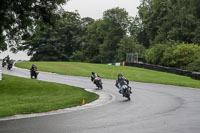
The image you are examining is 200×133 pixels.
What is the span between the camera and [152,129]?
34.2ft

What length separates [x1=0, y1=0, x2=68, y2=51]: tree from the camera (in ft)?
68.6

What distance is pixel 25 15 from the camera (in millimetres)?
21797

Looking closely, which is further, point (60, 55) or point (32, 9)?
point (60, 55)

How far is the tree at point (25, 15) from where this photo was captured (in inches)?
823

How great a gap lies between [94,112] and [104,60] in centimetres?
8159

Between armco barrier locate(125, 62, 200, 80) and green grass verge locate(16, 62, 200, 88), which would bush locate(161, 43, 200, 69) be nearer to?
armco barrier locate(125, 62, 200, 80)

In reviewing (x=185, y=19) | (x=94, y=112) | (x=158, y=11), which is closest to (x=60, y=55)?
(x=158, y=11)

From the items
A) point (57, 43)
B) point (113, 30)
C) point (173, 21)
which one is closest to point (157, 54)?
point (173, 21)

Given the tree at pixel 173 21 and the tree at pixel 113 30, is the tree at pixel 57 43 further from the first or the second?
the tree at pixel 173 21

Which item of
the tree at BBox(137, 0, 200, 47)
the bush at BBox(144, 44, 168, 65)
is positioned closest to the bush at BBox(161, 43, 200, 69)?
the bush at BBox(144, 44, 168, 65)

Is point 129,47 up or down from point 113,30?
down

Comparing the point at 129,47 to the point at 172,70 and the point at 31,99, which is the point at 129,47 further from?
the point at 31,99

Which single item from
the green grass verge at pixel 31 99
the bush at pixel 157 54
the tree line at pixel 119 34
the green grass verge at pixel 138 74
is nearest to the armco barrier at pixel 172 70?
the green grass verge at pixel 138 74

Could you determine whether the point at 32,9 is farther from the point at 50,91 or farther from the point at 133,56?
the point at 133,56
